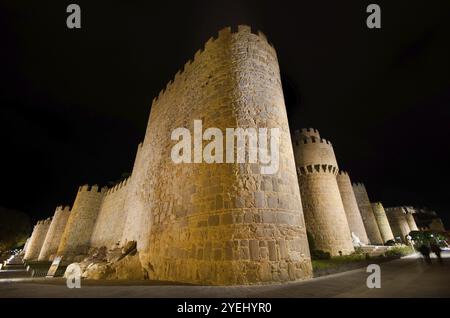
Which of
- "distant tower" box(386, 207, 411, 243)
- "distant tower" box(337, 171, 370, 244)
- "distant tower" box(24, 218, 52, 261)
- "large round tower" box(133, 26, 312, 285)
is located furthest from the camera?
"distant tower" box(386, 207, 411, 243)

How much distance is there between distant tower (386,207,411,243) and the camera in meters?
38.0

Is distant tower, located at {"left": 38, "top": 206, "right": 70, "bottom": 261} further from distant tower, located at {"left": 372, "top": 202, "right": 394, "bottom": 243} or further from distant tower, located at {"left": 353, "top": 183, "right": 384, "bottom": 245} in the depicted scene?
distant tower, located at {"left": 372, "top": 202, "right": 394, "bottom": 243}

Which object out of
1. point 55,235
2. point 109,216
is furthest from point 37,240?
point 109,216

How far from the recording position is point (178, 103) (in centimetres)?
809

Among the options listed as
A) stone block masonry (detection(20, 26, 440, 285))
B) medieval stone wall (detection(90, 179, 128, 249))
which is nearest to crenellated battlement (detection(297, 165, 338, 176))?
stone block masonry (detection(20, 26, 440, 285))

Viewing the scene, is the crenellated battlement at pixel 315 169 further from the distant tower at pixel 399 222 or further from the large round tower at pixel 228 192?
the distant tower at pixel 399 222

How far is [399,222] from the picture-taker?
39.1 metres

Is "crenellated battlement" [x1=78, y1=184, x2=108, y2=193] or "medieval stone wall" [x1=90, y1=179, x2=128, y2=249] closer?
"medieval stone wall" [x1=90, y1=179, x2=128, y2=249]

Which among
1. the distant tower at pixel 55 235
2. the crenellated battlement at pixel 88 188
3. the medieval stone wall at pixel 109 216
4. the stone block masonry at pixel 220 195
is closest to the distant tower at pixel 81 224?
the crenellated battlement at pixel 88 188

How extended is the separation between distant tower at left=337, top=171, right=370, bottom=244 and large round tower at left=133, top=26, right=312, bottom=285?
67.1ft

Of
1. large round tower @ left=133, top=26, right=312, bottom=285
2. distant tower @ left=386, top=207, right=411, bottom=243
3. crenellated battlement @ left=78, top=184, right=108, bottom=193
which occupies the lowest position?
large round tower @ left=133, top=26, right=312, bottom=285

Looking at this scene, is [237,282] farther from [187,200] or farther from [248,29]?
[248,29]

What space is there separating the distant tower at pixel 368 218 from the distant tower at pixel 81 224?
112 ft
